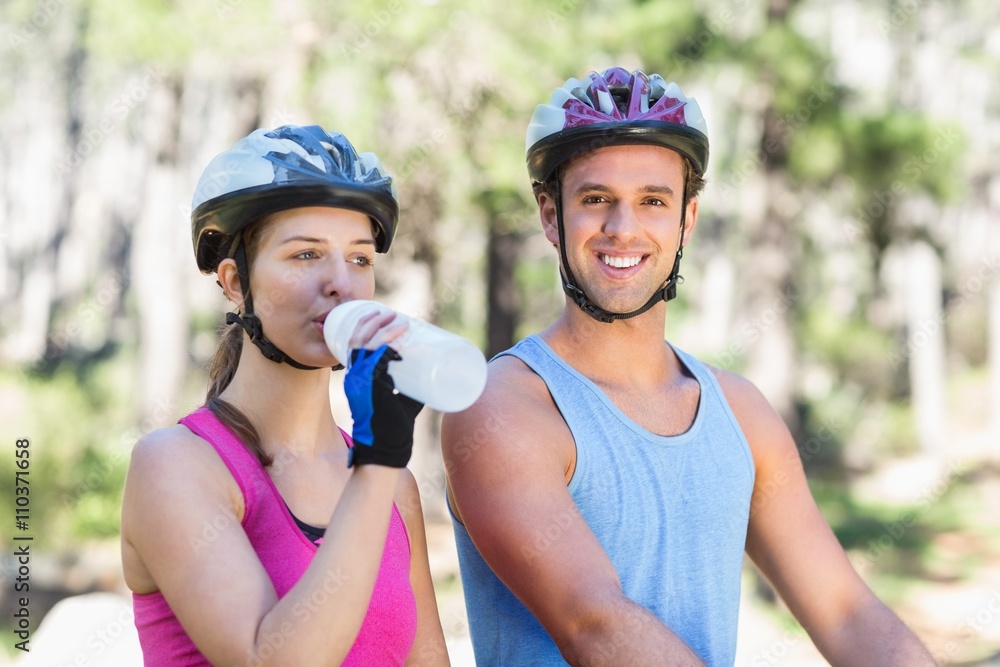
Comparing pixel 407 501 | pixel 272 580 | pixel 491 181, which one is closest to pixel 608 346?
pixel 407 501

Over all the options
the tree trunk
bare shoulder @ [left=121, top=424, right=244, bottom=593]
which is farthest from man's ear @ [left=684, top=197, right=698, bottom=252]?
the tree trunk

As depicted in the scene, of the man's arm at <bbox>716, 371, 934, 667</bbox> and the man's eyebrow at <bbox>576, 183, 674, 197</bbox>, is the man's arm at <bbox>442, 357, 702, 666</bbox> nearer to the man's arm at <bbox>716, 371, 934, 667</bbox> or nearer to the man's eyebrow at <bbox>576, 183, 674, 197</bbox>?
the man's eyebrow at <bbox>576, 183, 674, 197</bbox>

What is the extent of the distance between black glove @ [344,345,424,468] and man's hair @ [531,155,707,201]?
131 centimetres

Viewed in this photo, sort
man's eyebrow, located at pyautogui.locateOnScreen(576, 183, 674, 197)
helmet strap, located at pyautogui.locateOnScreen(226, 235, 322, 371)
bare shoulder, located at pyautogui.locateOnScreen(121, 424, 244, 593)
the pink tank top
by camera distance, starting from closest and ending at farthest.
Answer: bare shoulder, located at pyautogui.locateOnScreen(121, 424, 244, 593) → the pink tank top → helmet strap, located at pyautogui.locateOnScreen(226, 235, 322, 371) → man's eyebrow, located at pyautogui.locateOnScreen(576, 183, 674, 197)

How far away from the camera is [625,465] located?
10.5ft

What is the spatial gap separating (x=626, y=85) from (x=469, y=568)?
1679 millimetres

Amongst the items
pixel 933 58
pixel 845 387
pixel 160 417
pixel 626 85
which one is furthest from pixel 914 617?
pixel 933 58

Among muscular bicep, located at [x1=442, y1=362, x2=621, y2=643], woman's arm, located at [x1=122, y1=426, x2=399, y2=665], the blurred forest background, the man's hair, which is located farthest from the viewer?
the blurred forest background

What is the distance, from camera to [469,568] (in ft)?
11.2

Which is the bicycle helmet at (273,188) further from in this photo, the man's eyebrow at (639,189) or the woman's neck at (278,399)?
the man's eyebrow at (639,189)

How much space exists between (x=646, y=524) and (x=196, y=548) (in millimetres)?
1329

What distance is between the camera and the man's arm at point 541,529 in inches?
113

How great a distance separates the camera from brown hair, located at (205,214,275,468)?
2.72 metres

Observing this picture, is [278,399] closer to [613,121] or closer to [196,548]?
[196,548]
